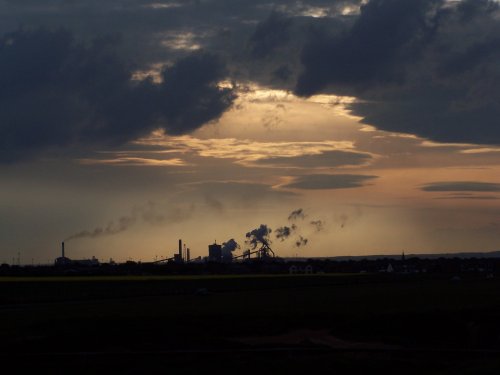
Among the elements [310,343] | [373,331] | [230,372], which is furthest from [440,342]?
[230,372]

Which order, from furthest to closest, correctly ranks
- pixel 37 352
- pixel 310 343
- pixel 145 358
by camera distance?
1. pixel 310 343
2. pixel 37 352
3. pixel 145 358

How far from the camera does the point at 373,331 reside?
71625 mm

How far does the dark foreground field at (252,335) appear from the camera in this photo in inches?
2039

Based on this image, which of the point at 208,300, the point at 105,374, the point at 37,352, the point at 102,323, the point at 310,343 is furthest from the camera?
the point at 208,300

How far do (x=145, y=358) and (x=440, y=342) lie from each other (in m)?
26.6

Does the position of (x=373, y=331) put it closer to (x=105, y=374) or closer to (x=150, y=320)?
(x=150, y=320)

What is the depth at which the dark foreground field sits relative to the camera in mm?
51781

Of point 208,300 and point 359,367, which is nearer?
point 359,367

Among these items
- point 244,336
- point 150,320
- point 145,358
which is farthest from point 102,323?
point 145,358

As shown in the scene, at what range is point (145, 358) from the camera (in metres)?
53.2

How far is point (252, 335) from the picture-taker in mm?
69188

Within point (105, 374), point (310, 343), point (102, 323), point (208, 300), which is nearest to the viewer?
point (105, 374)

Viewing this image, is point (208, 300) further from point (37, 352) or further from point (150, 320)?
point (37, 352)

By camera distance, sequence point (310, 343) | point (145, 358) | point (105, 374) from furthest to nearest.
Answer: point (310, 343)
point (145, 358)
point (105, 374)
